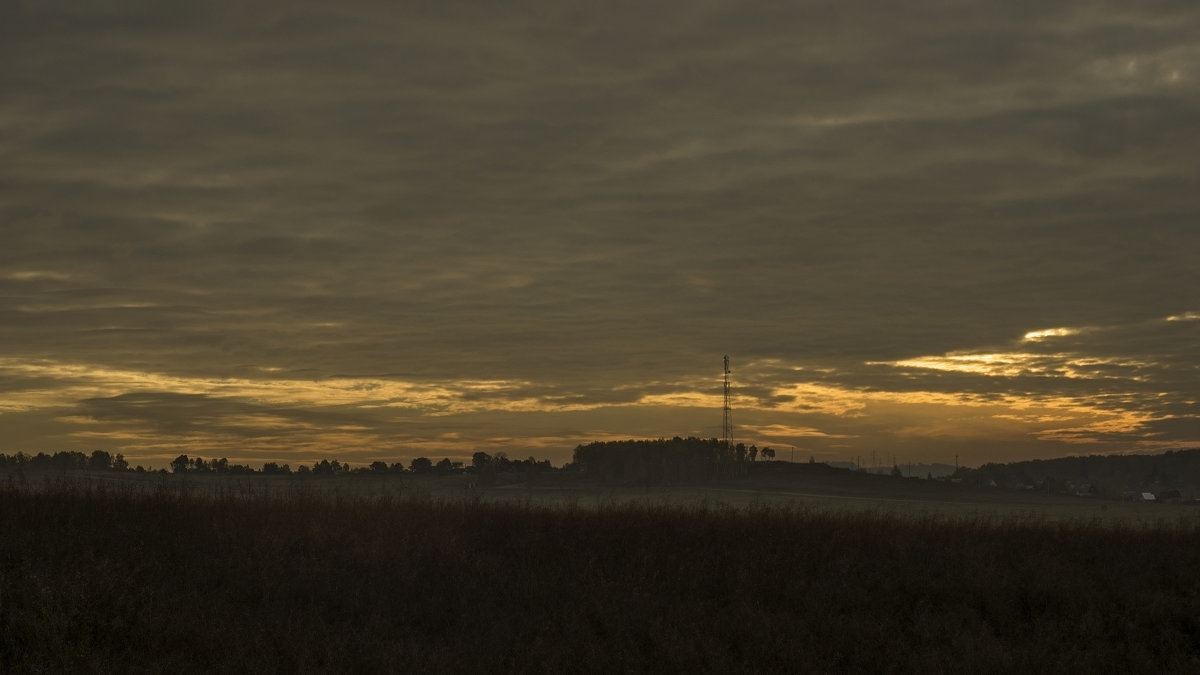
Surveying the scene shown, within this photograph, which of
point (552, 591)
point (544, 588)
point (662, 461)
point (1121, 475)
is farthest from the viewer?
point (1121, 475)

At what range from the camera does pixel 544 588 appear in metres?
18.2

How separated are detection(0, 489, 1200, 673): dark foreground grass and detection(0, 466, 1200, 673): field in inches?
2.1

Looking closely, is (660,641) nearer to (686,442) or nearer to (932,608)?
(932,608)

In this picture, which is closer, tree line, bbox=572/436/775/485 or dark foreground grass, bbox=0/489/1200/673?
Result: dark foreground grass, bbox=0/489/1200/673

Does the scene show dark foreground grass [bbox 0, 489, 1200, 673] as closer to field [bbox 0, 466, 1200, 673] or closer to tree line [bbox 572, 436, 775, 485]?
field [bbox 0, 466, 1200, 673]

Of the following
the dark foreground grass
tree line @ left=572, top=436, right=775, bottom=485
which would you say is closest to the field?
the dark foreground grass

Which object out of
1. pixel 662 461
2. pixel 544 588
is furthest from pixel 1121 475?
pixel 544 588

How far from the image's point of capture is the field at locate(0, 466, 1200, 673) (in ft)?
49.5

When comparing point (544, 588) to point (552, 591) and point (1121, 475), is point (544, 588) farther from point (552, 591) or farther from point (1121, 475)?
point (1121, 475)

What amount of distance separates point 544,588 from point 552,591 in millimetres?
208

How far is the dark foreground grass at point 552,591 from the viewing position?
1505 cm

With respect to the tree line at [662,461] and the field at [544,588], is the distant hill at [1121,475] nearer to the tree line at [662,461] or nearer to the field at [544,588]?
the tree line at [662,461]

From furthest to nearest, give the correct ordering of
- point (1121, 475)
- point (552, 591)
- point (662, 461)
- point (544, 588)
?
point (1121, 475)
point (662, 461)
point (544, 588)
point (552, 591)

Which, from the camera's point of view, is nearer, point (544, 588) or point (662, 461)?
point (544, 588)
